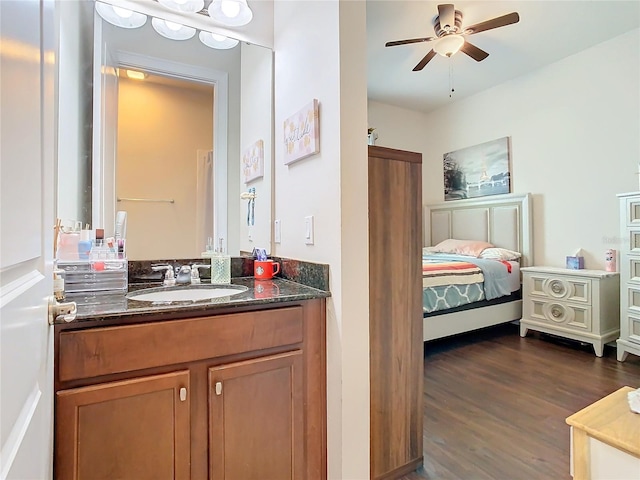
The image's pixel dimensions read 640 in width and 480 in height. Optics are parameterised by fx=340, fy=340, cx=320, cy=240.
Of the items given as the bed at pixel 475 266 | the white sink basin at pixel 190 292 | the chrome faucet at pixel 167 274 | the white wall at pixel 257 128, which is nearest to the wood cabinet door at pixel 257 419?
the white sink basin at pixel 190 292

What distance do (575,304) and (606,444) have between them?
2.82m

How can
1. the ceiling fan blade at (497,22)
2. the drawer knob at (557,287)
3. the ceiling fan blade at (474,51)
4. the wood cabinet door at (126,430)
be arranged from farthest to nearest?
the drawer knob at (557,287), the ceiling fan blade at (474,51), the ceiling fan blade at (497,22), the wood cabinet door at (126,430)

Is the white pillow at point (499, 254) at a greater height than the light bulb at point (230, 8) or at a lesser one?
lesser

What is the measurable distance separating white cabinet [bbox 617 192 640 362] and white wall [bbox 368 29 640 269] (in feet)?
1.85

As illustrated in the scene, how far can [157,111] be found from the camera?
1.71m

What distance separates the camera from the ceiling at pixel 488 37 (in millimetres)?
2699

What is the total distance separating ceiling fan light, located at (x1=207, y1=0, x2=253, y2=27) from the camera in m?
1.74

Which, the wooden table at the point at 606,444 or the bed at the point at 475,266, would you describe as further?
the bed at the point at 475,266

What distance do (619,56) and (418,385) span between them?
3.60 m

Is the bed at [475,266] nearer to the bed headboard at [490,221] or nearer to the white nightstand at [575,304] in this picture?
the bed headboard at [490,221]

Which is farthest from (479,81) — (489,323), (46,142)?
(46,142)

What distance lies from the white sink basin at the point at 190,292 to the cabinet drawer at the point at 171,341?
0.90 ft

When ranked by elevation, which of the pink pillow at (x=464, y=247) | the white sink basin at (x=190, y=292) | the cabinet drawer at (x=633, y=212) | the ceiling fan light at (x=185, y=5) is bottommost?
the white sink basin at (x=190, y=292)

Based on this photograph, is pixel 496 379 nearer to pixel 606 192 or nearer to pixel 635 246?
pixel 635 246
